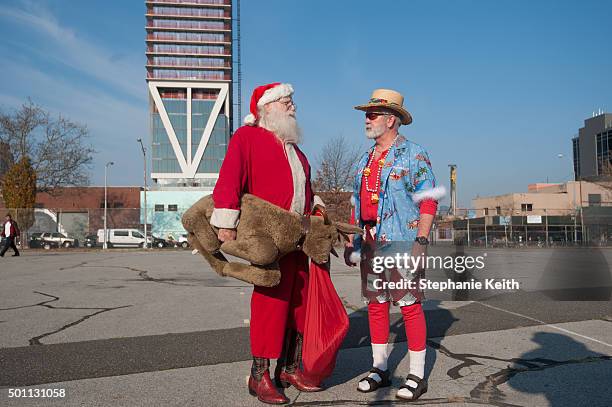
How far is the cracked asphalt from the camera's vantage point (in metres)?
2.95

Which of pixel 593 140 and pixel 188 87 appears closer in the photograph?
pixel 188 87

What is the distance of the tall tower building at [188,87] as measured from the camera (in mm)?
82500

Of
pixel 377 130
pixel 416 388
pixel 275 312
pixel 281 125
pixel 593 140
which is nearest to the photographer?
pixel 416 388

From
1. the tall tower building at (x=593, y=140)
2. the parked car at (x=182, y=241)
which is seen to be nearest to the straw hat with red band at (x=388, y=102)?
the parked car at (x=182, y=241)

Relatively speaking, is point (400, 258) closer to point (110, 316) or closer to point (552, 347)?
point (552, 347)

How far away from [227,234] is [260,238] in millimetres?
208

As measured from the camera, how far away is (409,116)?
11.2 ft

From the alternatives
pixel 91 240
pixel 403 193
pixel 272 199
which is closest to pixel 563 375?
pixel 403 193

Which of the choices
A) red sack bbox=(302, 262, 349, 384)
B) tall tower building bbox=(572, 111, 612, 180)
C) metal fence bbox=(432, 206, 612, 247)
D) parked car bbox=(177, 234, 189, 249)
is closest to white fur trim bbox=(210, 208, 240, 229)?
red sack bbox=(302, 262, 349, 384)

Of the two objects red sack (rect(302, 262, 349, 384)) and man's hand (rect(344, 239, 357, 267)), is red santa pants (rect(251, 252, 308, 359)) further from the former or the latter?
man's hand (rect(344, 239, 357, 267))

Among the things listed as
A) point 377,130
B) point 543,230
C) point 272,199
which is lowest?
point 543,230

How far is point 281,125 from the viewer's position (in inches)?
128

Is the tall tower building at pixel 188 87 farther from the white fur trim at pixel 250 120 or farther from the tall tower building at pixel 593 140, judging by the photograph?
the white fur trim at pixel 250 120

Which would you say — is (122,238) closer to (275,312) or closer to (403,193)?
(275,312)
